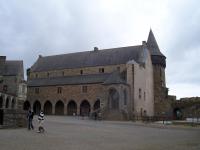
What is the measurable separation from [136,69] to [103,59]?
32.0ft

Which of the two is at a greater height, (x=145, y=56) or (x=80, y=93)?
(x=145, y=56)

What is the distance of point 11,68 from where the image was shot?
5884 cm

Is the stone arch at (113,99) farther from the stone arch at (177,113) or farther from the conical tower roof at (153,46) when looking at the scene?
the stone arch at (177,113)

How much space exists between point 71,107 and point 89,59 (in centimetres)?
1018

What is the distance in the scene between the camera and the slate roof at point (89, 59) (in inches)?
2192

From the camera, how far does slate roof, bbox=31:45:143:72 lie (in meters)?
55.7

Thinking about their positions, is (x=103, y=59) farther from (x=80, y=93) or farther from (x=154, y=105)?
(x=154, y=105)

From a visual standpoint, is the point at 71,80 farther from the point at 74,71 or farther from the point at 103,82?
the point at 103,82

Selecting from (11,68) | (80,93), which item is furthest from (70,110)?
(11,68)

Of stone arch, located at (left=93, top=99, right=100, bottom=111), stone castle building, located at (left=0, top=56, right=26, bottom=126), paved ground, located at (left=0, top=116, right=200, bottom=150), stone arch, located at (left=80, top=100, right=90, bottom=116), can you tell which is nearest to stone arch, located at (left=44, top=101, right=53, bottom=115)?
stone castle building, located at (left=0, top=56, right=26, bottom=126)

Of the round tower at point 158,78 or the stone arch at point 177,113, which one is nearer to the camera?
the round tower at point 158,78

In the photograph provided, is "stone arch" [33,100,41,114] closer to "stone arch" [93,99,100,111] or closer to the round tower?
"stone arch" [93,99,100,111]

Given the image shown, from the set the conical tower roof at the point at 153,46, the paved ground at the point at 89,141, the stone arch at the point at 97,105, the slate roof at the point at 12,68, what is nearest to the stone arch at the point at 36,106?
the slate roof at the point at 12,68

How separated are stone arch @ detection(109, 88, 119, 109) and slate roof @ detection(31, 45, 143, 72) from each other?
8.68m
